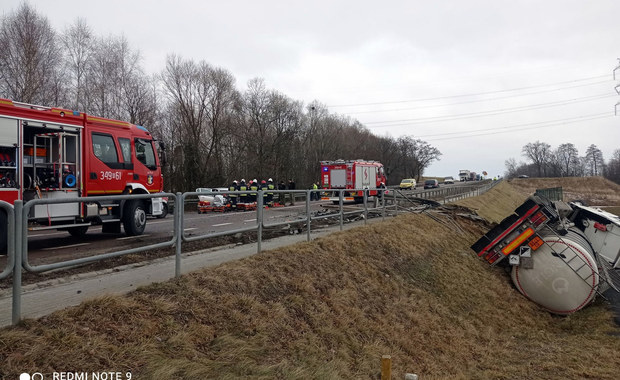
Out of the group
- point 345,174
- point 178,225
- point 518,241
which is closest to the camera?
point 178,225

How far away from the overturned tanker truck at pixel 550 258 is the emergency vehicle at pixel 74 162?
11225mm

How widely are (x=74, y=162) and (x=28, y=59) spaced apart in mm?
21081

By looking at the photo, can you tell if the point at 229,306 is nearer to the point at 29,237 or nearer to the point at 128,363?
the point at 128,363

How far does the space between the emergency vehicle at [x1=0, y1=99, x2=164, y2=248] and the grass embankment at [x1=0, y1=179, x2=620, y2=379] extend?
2499 millimetres

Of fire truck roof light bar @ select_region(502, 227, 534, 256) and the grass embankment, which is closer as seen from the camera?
the grass embankment

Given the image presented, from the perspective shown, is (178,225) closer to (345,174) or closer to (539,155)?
(345,174)

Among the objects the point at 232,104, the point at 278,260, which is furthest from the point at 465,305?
the point at 232,104

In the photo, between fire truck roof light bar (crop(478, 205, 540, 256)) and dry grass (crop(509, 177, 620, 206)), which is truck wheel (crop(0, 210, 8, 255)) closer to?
fire truck roof light bar (crop(478, 205, 540, 256))

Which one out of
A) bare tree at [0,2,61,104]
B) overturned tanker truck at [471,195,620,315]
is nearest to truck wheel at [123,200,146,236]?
overturned tanker truck at [471,195,620,315]

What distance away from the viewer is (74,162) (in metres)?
11.2

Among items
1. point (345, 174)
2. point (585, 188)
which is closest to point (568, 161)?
point (585, 188)

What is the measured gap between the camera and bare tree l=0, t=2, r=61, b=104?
2627cm

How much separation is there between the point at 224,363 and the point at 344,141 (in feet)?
227

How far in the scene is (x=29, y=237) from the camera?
4156 millimetres
